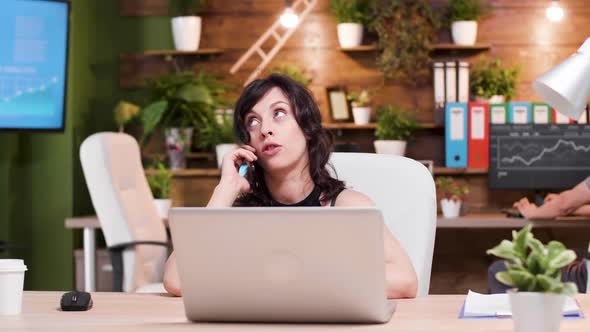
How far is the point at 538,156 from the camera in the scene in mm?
4926

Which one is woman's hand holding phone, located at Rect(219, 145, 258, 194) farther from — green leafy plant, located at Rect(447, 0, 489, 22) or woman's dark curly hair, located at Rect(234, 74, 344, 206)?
green leafy plant, located at Rect(447, 0, 489, 22)

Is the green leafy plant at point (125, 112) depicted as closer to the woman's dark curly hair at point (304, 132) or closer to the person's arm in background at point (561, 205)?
the person's arm in background at point (561, 205)

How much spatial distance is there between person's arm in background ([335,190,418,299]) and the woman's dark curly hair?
0.04m

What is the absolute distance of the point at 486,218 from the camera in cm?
456

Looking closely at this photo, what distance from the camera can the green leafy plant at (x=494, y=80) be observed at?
503 cm

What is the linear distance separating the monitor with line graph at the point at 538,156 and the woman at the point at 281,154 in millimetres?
2696

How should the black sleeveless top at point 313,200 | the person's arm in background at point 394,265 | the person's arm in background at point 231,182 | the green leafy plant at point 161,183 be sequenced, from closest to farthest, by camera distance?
1. the person's arm in background at point 394,265
2. the person's arm in background at point 231,182
3. the black sleeveless top at point 313,200
4. the green leafy plant at point 161,183

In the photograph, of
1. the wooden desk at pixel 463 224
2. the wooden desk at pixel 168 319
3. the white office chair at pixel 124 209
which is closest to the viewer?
the wooden desk at pixel 168 319

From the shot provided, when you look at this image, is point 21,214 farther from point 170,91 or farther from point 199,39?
point 199,39

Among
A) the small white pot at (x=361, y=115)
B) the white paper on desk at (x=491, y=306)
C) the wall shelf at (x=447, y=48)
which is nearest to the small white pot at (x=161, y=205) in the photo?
the small white pot at (x=361, y=115)

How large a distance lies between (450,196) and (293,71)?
1.08 meters

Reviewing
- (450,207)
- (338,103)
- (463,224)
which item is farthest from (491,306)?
(338,103)

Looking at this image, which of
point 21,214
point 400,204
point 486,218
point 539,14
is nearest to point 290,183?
point 400,204

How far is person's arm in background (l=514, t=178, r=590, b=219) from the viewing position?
424cm
